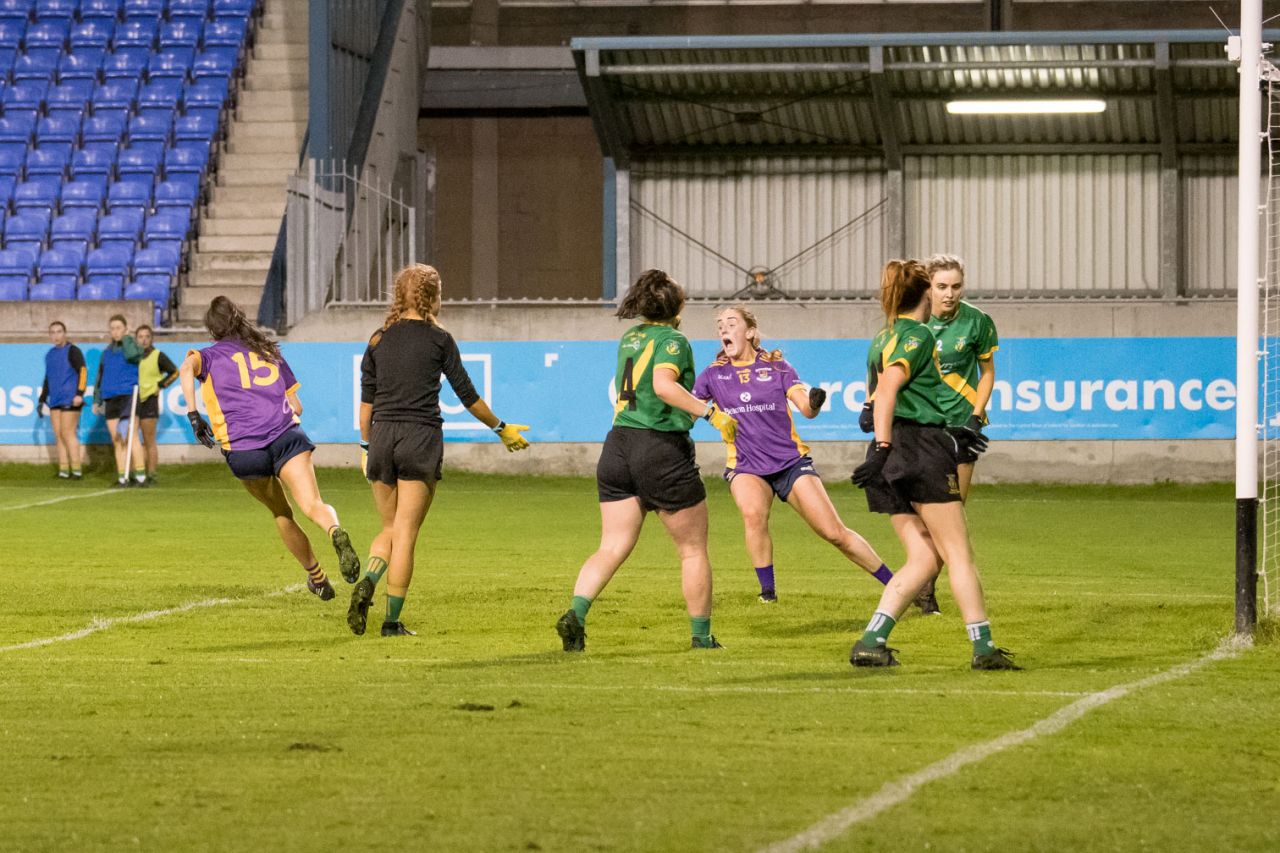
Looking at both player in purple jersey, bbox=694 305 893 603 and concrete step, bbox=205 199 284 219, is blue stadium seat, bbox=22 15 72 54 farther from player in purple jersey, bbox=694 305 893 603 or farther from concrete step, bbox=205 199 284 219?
player in purple jersey, bbox=694 305 893 603

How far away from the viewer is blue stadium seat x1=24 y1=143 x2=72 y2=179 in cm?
2948

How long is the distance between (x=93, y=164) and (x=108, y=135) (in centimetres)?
71

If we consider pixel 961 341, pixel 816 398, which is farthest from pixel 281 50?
pixel 961 341

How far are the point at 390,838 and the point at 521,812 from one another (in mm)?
476

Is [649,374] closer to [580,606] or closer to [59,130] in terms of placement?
[580,606]

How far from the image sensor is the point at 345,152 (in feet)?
96.6

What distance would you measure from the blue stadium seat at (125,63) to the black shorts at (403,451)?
2230 cm

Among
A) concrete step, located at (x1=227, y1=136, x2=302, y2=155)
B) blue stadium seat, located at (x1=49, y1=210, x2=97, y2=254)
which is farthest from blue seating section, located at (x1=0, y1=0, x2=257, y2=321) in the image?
concrete step, located at (x1=227, y1=136, x2=302, y2=155)

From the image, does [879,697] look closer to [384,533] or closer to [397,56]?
[384,533]

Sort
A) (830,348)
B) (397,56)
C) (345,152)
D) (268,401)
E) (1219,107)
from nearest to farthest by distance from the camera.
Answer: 1. (268,401)
2. (830,348)
3. (1219,107)
4. (345,152)
5. (397,56)

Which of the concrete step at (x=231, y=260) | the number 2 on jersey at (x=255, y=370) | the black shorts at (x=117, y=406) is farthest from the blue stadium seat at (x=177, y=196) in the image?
the number 2 on jersey at (x=255, y=370)

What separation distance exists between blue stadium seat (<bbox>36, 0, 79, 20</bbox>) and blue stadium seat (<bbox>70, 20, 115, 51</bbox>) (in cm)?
36

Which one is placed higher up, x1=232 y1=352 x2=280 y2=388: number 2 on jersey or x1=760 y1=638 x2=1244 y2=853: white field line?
x1=232 y1=352 x2=280 y2=388: number 2 on jersey

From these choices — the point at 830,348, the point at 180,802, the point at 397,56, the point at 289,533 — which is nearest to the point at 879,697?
the point at 180,802
